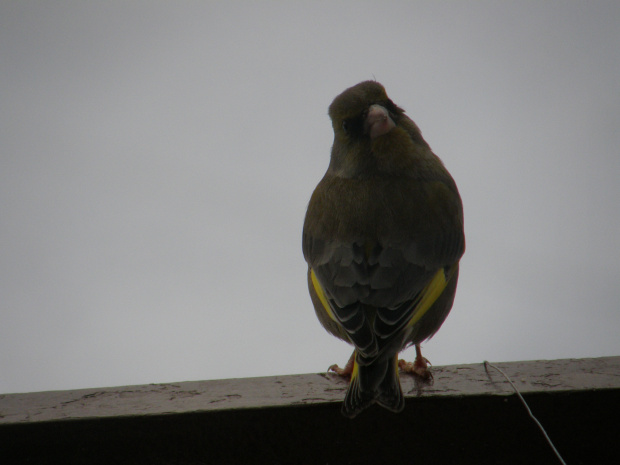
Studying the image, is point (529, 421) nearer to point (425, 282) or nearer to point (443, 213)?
point (425, 282)

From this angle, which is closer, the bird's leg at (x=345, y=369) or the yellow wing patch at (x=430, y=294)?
the bird's leg at (x=345, y=369)

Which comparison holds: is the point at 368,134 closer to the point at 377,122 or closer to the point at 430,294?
the point at 377,122

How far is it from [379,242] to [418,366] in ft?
1.89

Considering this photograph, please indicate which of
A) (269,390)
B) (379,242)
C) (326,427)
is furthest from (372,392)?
(379,242)

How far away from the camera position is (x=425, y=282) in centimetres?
280

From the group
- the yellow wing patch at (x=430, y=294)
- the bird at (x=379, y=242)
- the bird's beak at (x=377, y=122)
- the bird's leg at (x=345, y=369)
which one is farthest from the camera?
the bird's beak at (x=377, y=122)

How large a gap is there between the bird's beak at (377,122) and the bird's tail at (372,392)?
1511mm

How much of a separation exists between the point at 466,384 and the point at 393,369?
26cm

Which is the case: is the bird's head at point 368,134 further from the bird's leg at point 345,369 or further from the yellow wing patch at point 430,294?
the bird's leg at point 345,369

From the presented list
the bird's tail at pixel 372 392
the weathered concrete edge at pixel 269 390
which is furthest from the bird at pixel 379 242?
the weathered concrete edge at pixel 269 390

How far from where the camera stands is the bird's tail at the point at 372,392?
6.40 ft

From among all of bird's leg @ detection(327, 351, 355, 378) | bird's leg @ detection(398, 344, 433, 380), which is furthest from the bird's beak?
bird's leg @ detection(327, 351, 355, 378)

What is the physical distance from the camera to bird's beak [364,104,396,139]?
3.29m

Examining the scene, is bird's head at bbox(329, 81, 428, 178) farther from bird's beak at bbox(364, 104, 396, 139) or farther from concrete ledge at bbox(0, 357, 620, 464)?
concrete ledge at bbox(0, 357, 620, 464)
